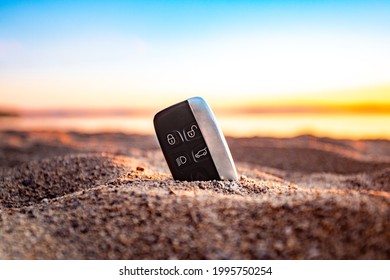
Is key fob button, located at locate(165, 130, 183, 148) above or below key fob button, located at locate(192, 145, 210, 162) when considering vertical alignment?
above

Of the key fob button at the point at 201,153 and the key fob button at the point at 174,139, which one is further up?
the key fob button at the point at 174,139

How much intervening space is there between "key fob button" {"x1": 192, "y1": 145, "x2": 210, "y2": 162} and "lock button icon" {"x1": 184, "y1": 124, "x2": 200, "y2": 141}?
5cm

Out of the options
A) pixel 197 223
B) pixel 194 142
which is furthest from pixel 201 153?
pixel 197 223

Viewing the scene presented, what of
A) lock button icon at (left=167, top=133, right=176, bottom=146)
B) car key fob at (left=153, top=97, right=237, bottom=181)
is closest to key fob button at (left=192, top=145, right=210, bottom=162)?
car key fob at (left=153, top=97, right=237, bottom=181)

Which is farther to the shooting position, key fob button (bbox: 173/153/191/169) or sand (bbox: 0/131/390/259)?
key fob button (bbox: 173/153/191/169)

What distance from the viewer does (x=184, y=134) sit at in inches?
81.4

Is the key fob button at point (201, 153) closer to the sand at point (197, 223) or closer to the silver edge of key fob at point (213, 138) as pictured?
the silver edge of key fob at point (213, 138)

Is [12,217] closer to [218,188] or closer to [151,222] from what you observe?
[151,222]

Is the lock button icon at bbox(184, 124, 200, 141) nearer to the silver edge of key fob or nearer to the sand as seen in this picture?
the silver edge of key fob

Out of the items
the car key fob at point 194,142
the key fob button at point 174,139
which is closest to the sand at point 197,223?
the car key fob at point 194,142

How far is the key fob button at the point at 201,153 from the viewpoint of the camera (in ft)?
6.69

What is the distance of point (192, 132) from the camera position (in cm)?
206

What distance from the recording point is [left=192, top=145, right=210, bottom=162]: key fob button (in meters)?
2.04

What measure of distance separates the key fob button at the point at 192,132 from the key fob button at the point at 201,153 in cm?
5
